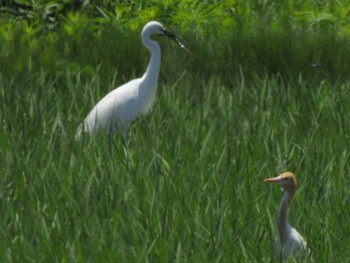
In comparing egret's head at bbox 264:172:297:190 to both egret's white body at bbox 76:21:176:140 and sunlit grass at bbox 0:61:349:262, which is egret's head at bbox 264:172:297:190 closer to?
sunlit grass at bbox 0:61:349:262

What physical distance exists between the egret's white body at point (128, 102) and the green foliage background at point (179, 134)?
0.09 m

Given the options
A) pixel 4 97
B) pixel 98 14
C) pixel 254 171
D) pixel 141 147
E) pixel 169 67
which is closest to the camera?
pixel 254 171

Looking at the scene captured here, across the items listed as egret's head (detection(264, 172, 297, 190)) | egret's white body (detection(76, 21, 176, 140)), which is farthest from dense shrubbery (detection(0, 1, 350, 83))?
egret's head (detection(264, 172, 297, 190))

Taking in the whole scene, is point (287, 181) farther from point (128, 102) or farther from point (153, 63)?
point (153, 63)

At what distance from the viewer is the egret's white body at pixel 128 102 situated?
20.0 feet

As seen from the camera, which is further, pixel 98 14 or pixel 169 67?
pixel 98 14

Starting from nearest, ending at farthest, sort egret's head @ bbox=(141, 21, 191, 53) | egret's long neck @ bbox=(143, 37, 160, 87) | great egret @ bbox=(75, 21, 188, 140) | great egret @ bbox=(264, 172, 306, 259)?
1. great egret @ bbox=(264, 172, 306, 259)
2. great egret @ bbox=(75, 21, 188, 140)
3. egret's long neck @ bbox=(143, 37, 160, 87)
4. egret's head @ bbox=(141, 21, 191, 53)

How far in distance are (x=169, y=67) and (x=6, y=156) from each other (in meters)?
2.23

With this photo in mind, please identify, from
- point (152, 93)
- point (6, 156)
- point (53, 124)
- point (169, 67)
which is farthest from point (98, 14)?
point (6, 156)

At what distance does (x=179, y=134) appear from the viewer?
5688 millimetres

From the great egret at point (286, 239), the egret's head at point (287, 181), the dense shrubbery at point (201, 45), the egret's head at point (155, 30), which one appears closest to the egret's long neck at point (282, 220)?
the great egret at point (286, 239)

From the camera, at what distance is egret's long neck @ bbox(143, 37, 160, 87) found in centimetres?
661

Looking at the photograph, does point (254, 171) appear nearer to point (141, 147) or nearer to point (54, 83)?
point (141, 147)

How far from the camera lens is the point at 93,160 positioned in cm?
525
